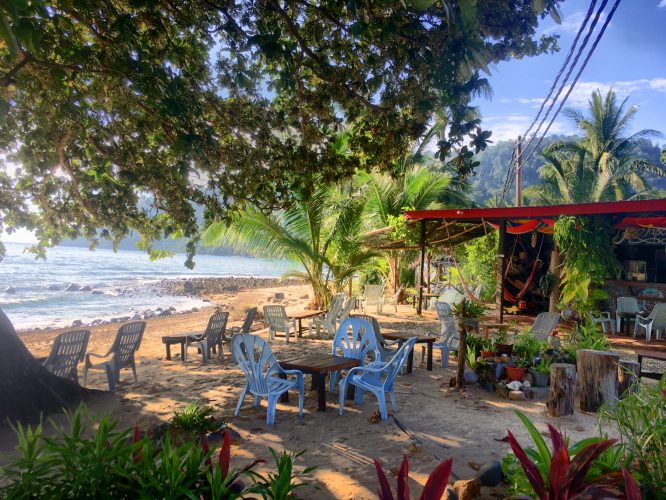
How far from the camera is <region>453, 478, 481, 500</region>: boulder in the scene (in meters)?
3.10

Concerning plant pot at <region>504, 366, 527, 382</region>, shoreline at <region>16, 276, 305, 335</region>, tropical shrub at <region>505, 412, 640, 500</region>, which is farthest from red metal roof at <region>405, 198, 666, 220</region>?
shoreline at <region>16, 276, 305, 335</region>

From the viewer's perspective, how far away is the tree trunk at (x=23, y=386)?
212 inches

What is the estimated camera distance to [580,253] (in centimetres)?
1053

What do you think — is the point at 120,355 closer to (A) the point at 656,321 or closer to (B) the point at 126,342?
(B) the point at 126,342

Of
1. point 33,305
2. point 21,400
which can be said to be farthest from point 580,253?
point 33,305

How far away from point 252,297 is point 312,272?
17773 millimetres

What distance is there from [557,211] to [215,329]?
780cm

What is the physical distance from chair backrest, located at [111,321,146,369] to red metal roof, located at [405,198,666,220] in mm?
7651

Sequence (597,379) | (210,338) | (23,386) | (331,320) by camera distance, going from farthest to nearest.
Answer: (331,320), (210,338), (23,386), (597,379)

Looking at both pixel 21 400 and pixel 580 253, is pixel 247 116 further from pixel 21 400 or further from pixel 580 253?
pixel 580 253

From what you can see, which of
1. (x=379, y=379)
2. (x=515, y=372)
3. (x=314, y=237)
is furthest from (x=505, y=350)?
(x=314, y=237)

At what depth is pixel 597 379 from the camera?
5441 mm

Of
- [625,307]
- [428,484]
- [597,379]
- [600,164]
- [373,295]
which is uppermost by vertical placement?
[600,164]

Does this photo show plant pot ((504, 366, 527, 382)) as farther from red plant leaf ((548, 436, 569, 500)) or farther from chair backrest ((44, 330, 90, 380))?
chair backrest ((44, 330, 90, 380))
